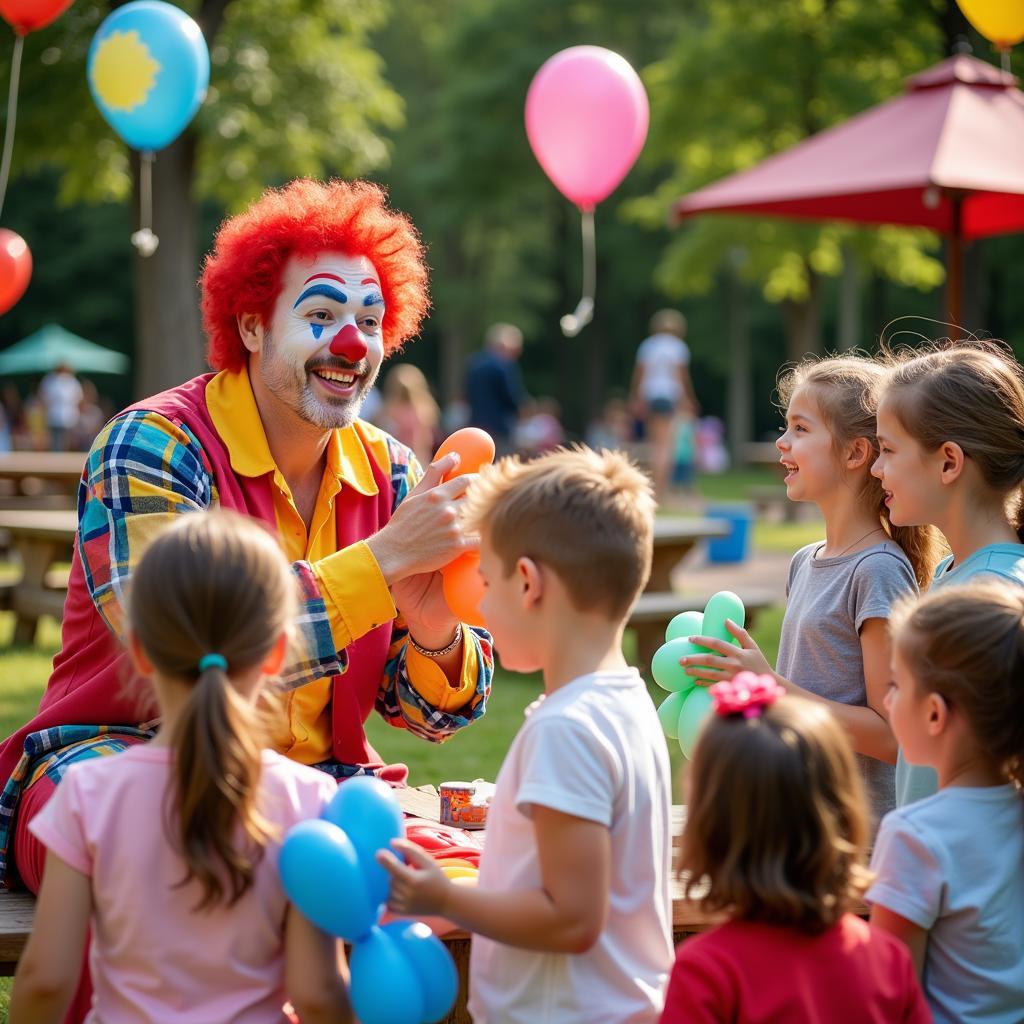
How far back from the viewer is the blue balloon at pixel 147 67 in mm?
8391

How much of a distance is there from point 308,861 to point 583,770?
40 centimetres

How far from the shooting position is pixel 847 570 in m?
2.93

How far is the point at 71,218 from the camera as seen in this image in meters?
35.4

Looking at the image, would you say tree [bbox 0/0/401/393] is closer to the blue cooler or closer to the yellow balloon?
the blue cooler

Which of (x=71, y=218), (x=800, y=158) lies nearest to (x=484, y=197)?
(x=71, y=218)

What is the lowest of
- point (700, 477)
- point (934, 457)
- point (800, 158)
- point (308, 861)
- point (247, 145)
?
point (700, 477)

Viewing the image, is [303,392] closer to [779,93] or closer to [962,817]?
[962,817]

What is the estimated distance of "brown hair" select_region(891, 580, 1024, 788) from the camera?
2111mm

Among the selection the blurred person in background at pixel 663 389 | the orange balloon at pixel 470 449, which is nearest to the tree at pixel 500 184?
the blurred person in background at pixel 663 389

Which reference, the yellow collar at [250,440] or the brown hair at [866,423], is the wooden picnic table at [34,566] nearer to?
the yellow collar at [250,440]

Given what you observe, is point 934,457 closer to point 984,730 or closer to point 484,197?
point 984,730

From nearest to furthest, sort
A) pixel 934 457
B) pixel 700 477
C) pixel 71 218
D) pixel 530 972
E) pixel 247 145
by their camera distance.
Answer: pixel 530 972, pixel 934 457, pixel 247 145, pixel 700 477, pixel 71 218

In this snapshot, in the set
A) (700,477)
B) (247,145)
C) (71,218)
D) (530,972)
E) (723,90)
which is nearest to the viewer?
(530,972)

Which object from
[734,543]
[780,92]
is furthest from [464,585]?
[780,92]
